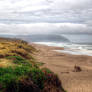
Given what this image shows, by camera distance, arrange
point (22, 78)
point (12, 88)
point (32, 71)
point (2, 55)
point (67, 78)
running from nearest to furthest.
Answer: point (12, 88) → point (22, 78) → point (32, 71) → point (67, 78) → point (2, 55)

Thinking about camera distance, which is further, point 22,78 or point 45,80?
point 45,80

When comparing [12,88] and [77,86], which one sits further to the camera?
[77,86]

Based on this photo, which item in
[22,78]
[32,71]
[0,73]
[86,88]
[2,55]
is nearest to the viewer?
[22,78]

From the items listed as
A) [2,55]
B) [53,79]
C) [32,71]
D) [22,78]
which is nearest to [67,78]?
[53,79]

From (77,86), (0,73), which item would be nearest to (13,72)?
(0,73)

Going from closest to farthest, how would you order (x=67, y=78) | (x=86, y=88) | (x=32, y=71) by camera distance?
(x=32, y=71), (x=86, y=88), (x=67, y=78)

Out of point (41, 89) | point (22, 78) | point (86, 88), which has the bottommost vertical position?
point (86, 88)

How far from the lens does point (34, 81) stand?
671 centimetres

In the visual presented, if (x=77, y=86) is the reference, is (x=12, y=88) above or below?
above

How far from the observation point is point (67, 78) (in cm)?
1123

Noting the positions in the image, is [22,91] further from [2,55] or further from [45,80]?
[2,55]

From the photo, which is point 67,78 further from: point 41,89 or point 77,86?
point 41,89

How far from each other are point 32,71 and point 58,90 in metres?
1.70

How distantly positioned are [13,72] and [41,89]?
175 cm
